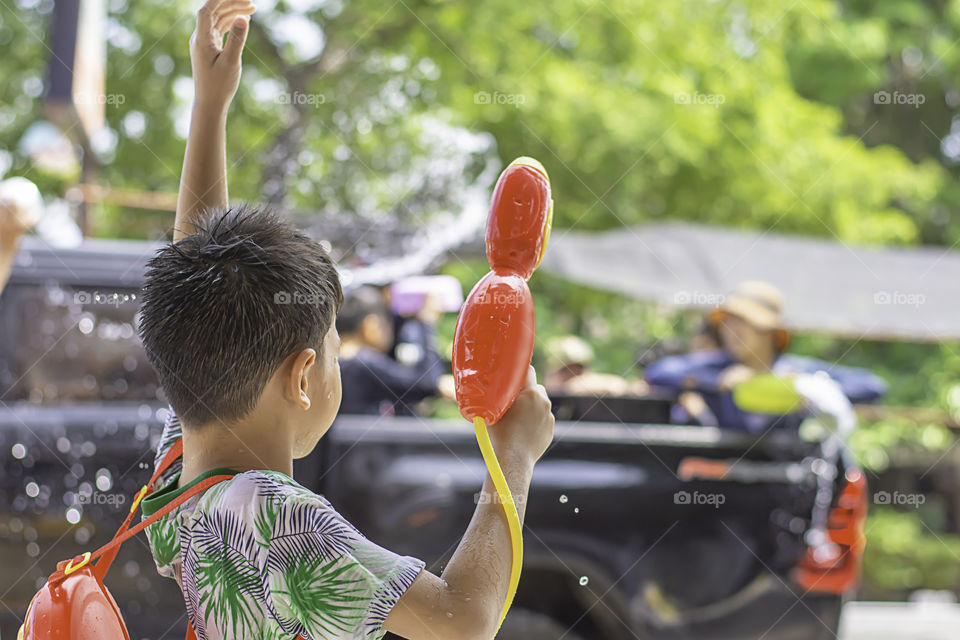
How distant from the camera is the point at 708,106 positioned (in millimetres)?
8242

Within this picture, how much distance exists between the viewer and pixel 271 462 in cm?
117

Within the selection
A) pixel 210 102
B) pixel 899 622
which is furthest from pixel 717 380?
pixel 899 622

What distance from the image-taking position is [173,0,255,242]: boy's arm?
1415 mm

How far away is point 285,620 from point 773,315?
3660mm

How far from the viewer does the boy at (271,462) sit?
1.02 meters

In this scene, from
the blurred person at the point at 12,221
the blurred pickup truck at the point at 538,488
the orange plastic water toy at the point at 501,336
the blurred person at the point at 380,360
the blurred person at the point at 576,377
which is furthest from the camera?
the blurred person at the point at 576,377

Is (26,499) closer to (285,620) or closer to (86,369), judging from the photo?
(86,369)

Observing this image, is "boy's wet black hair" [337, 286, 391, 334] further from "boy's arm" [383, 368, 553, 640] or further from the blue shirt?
"boy's arm" [383, 368, 553, 640]

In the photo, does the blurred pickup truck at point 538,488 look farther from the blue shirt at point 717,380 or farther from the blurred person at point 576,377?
the blurred person at point 576,377

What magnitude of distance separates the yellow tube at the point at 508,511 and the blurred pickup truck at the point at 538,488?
1869mm

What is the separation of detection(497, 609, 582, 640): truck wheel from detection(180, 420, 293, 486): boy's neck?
2151mm

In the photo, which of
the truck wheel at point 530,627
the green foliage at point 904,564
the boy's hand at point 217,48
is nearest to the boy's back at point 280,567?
the boy's hand at point 217,48

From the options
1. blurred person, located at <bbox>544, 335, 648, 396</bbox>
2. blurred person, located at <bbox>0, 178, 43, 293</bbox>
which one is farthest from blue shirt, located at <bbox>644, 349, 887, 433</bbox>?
blurred person, located at <bbox>0, 178, 43, 293</bbox>

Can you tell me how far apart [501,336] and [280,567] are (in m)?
0.36
